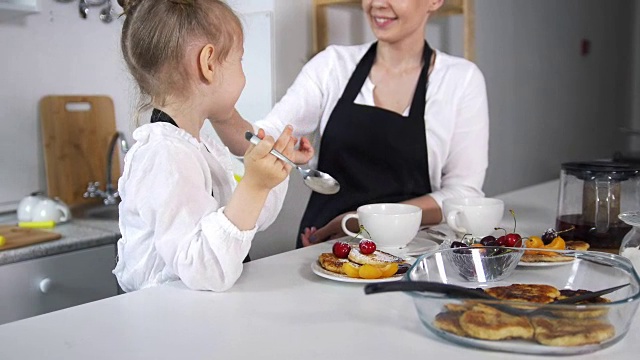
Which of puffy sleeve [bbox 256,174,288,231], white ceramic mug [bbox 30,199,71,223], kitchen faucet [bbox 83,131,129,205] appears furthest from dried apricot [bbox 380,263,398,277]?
kitchen faucet [bbox 83,131,129,205]

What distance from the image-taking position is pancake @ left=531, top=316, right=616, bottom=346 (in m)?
0.72

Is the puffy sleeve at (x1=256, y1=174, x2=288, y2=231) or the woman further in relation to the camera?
the woman

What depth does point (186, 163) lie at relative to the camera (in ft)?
3.47

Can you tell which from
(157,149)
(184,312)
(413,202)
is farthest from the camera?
(413,202)

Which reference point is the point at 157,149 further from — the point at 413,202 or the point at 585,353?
the point at 413,202

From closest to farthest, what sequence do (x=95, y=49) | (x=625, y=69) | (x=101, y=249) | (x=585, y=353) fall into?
(x=585, y=353), (x=101, y=249), (x=95, y=49), (x=625, y=69)

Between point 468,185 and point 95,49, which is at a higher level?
point 95,49

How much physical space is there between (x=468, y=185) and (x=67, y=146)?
1363mm

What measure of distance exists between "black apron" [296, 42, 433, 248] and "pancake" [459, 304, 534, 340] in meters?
1.02

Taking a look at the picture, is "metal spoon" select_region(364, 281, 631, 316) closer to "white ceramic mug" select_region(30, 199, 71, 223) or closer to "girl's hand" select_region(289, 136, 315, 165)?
"girl's hand" select_region(289, 136, 315, 165)

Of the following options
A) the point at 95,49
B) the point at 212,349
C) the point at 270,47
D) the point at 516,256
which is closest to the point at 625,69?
the point at 270,47

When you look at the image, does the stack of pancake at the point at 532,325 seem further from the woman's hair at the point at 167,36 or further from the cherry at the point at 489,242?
the woman's hair at the point at 167,36

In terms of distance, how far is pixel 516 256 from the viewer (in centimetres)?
97

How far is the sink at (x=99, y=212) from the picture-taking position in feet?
7.88
